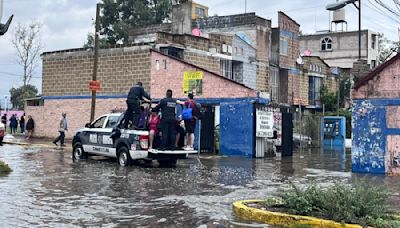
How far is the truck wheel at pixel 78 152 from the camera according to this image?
18.4 meters

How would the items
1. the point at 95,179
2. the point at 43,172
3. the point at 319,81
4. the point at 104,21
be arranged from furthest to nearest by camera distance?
the point at 104,21 → the point at 319,81 → the point at 43,172 → the point at 95,179

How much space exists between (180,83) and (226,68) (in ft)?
23.4

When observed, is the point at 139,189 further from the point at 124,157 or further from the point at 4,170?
the point at 124,157

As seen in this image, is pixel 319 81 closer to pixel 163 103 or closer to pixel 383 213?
pixel 163 103

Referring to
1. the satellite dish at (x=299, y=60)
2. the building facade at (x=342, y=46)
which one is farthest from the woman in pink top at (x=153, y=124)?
the building facade at (x=342, y=46)

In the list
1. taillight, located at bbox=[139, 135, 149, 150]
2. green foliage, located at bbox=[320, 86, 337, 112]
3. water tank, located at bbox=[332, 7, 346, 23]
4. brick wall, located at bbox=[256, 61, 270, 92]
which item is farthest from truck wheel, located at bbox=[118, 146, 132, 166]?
water tank, located at bbox=[332, 7, 346, 23]

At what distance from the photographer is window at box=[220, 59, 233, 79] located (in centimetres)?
3095

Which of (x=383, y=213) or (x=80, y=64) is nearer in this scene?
(x=383, y=213)

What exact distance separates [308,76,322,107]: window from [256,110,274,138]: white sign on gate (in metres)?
20.6

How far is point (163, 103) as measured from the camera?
15.6 metres

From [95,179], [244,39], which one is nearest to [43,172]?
[95,179]

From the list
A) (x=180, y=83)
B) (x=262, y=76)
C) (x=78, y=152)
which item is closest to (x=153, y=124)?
(x=78, y=152)

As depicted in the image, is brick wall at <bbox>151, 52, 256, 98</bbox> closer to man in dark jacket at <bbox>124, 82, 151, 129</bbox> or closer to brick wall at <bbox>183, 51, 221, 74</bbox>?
brick wall at <bbox>183, 51, 221, 74</bbox>

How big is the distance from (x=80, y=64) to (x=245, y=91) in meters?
12.0
